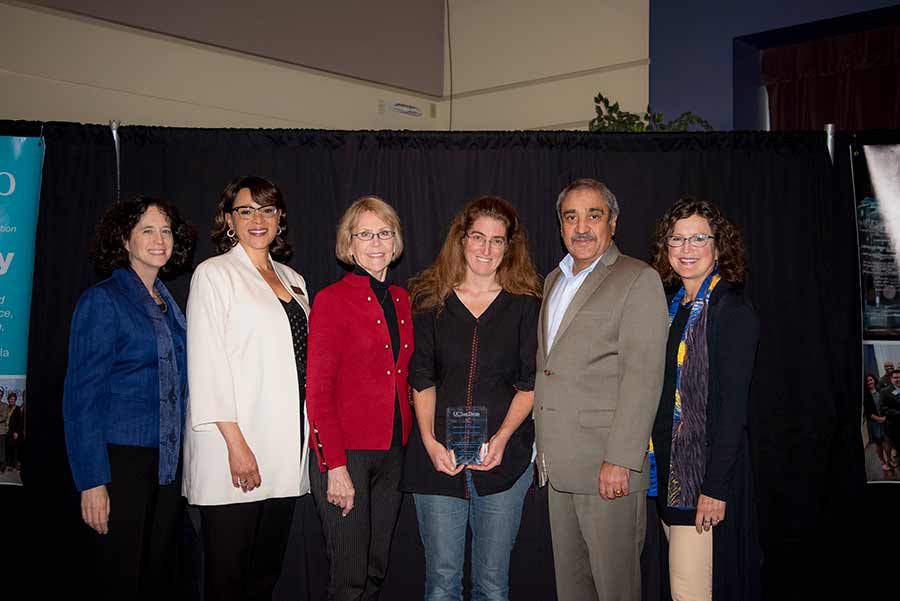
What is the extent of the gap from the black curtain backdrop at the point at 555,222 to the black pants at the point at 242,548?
79cm

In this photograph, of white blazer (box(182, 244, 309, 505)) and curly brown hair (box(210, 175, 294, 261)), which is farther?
curly brown hair (box(210, 175, 294, 261))

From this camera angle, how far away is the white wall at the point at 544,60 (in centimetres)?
508

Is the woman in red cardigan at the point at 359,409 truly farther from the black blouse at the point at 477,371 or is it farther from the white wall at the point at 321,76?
the white wall at the point at 321,76

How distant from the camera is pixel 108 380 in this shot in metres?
2.35

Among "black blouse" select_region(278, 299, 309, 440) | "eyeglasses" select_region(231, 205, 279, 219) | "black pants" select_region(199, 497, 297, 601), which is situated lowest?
"black pants" select_region(199, 497, 297, 601)

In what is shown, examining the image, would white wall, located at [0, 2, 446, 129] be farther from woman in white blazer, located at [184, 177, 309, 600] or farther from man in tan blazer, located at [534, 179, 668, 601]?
man in tan blazer, located at [534, 179, 668, 601]

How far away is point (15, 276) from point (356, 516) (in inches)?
75.6

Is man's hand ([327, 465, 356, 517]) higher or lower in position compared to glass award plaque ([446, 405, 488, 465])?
lower

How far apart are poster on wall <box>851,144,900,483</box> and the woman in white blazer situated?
2.52 metres

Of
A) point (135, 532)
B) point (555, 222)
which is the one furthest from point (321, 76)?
point (135, 532)

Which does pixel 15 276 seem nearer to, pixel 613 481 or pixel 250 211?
pixel 250 211

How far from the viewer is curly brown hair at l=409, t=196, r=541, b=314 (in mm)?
2537

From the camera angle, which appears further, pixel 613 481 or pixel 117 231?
pixel 117 231

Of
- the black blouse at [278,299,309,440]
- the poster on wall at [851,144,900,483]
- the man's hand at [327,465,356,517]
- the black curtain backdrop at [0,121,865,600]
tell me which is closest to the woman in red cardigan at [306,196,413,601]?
the man's hand at [327,465,356,517]
